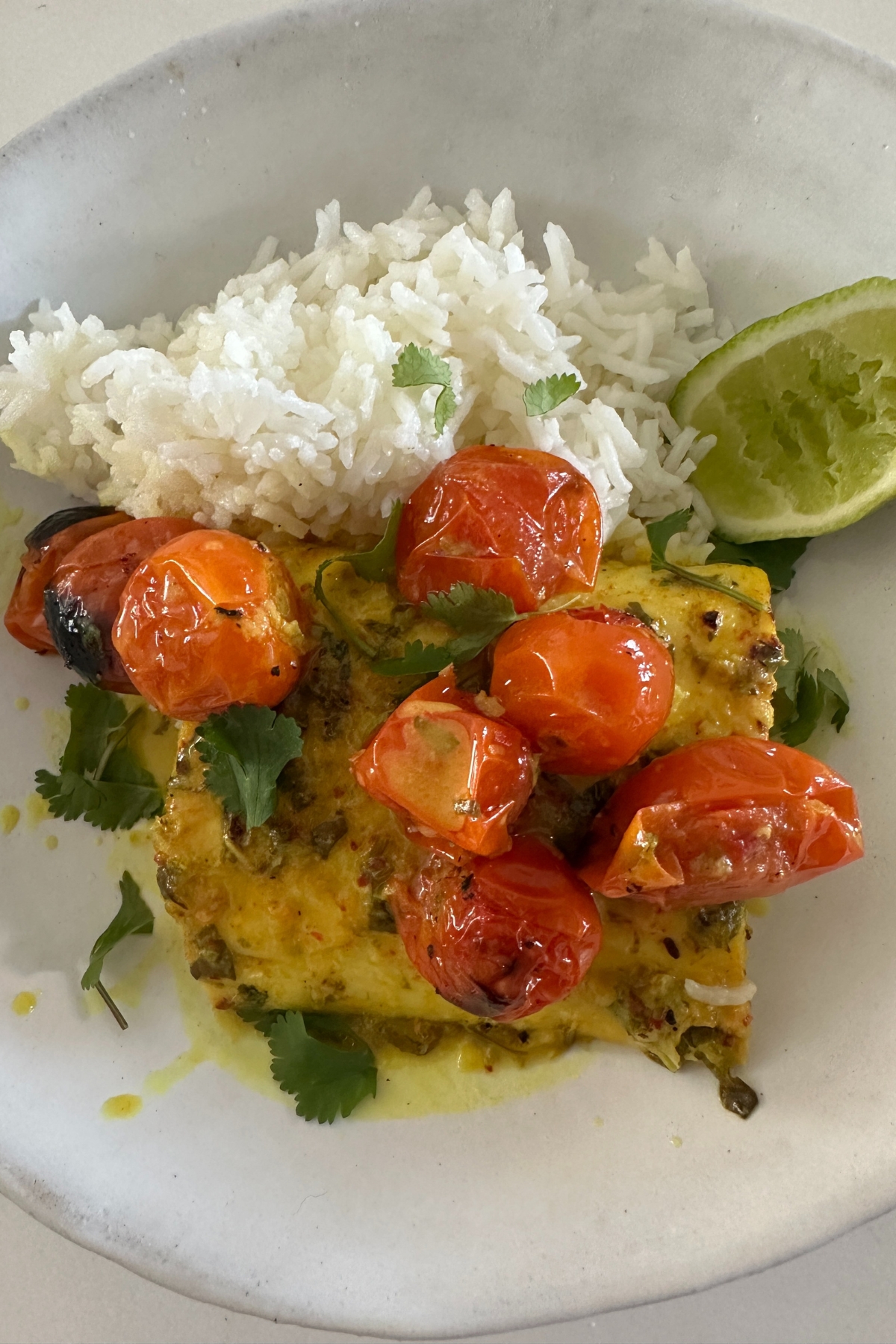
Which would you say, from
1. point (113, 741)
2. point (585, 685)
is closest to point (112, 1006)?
point (113, 741)

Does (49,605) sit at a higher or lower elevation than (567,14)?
lower

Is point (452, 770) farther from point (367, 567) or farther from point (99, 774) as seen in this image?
point (99, 774)

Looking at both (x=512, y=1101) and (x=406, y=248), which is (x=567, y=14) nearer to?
(x=406, y=248)

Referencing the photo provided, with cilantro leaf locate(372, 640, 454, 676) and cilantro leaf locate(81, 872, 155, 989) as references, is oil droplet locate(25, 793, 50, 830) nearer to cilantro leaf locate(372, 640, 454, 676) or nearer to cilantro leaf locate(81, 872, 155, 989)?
cilantro leaf locate(81, 872, 155, 989)

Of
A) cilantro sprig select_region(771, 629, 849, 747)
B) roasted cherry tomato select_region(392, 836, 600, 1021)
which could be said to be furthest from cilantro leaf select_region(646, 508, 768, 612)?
roasted cherry tomato select_region(392, 836, 600, 1021)

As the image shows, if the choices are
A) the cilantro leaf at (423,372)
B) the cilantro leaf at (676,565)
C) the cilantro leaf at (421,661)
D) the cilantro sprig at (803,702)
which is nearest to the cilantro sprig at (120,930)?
the cilantro leaf at (421,661)

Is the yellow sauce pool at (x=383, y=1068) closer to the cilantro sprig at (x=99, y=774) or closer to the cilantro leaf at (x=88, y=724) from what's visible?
the cilantro sprig at (x=99, y=774)

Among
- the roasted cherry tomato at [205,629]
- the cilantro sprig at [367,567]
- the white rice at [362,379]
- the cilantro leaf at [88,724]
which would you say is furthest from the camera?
the cilantro leaf at [88,724]

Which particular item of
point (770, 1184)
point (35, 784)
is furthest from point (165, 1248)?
point (770, 1184)
